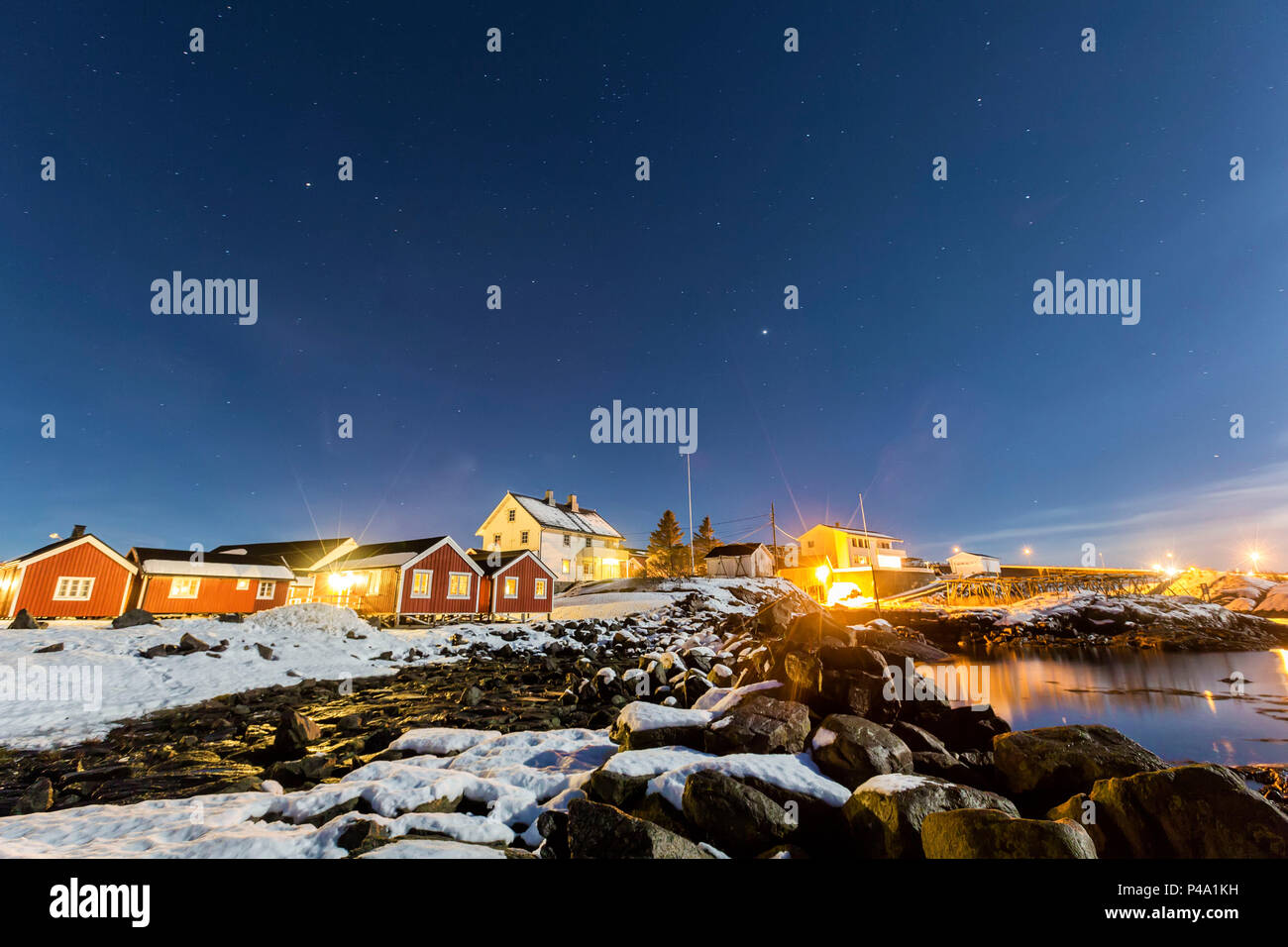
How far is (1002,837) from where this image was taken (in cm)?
371

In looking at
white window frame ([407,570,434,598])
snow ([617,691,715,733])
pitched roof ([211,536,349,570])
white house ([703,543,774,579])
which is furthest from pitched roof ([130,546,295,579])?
white house ([703,543,774,579])

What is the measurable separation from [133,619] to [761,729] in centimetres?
2462

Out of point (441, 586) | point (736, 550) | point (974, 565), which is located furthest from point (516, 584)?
point (974, 565)

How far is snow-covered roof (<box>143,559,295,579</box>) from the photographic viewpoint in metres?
31.0

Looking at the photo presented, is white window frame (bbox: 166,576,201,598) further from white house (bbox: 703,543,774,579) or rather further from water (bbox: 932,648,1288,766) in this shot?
white house (bbox: 703,543,774,579)

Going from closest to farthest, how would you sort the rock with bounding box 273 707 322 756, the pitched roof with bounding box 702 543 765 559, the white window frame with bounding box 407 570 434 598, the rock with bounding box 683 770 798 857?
the rock with bounding box 683 770 798 857, the rock with bounding box 273 707 322 756, the white window frame with bounding box 407 570 434 598, the pitched roof with bounding box 702 543 765 559

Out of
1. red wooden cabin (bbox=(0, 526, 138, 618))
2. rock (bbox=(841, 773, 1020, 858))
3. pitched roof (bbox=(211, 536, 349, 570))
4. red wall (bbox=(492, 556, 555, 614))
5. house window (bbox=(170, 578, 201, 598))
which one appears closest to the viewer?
rock (bbox=(841, 773, 1020, 858))

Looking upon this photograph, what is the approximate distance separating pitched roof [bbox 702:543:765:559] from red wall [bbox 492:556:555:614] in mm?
32626

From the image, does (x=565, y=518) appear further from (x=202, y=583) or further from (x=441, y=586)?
(x=202, y=583)

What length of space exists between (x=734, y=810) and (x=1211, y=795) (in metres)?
4.16

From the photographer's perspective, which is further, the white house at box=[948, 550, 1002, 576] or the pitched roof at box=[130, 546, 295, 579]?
the white house at box=[948, 550, 1002, 576]

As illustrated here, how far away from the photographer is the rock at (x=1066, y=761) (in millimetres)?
5914

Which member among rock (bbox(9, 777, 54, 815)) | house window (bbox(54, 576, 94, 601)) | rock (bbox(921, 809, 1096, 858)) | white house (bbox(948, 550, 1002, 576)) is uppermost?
rock (bbox(921, 809, 1096, 858))
